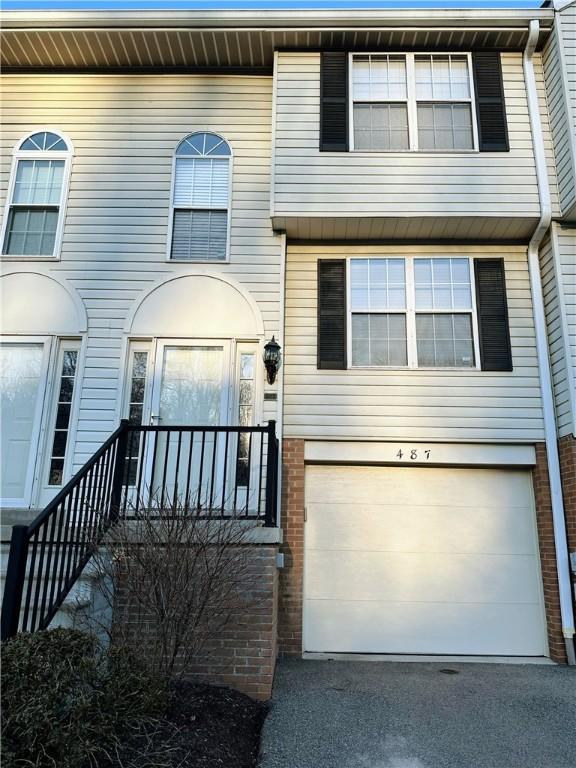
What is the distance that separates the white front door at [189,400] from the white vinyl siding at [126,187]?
0.44 m

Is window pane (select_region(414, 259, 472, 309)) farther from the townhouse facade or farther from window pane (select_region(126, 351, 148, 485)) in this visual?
window pane (select_region(126, 351, 148, 485))

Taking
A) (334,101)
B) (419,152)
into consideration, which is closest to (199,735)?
(419,152)

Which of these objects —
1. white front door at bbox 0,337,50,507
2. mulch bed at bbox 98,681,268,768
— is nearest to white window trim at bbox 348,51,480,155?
white front door at bbox 0,337,50,507

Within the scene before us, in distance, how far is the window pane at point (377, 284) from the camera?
6203 millimetres

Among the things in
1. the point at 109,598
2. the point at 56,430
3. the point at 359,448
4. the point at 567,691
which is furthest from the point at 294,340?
the point at 567,691

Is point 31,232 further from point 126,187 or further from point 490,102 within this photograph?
point 490,102

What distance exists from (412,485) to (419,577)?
927 mm

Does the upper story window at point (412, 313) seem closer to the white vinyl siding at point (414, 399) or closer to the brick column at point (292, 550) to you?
the white vinyl siding at point (414, 399)

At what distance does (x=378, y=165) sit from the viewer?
20.1ft

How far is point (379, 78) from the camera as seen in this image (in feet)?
21.4

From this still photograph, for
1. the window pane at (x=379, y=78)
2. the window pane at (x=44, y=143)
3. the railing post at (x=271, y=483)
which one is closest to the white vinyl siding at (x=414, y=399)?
the railing post at (x=271, y=483)

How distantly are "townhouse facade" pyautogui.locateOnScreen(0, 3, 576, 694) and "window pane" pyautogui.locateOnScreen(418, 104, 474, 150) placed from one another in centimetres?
3

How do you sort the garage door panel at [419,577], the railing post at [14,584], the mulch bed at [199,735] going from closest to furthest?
the mulch bed at [199,735]
the railing post at [14,584]
the garage door panel at [419,577]

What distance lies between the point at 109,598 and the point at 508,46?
7.28 metres
